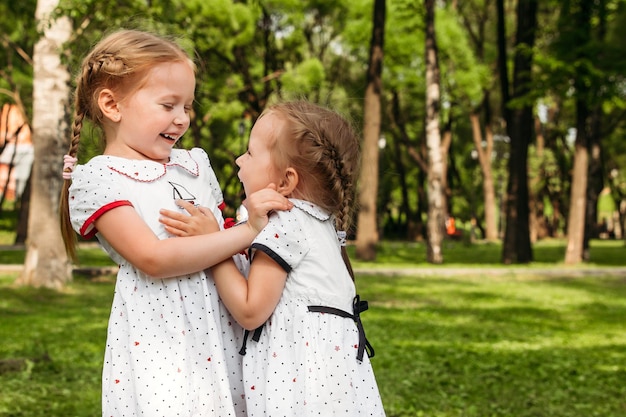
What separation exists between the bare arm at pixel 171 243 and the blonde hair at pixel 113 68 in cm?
28

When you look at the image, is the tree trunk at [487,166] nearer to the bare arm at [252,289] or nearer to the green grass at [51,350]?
the green grass at [51,350]

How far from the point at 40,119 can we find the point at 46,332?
4778 millimetres

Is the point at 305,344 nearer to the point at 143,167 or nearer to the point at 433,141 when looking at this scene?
the point at 143,167

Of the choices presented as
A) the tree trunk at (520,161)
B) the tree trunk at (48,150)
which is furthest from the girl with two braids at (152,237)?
the tree trunk at (520,161)

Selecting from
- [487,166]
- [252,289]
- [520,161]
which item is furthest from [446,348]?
[487,166]

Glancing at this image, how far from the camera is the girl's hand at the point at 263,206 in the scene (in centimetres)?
254

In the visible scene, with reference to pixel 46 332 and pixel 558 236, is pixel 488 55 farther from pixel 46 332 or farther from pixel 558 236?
pixel 46 332

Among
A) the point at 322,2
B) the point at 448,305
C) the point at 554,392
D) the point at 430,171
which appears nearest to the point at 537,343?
the point at 554,392

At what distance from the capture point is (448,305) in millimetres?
12648

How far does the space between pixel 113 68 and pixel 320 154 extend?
26.0 inches

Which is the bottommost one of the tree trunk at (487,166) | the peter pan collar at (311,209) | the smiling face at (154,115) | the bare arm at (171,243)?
the bare arm at (171,243)

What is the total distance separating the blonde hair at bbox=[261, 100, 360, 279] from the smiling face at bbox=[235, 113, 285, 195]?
17 mm

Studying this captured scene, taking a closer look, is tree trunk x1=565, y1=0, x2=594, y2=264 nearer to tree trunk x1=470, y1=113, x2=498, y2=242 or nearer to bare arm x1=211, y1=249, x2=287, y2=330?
tree trunk x1=470, y1=113, x2=498, y2=242

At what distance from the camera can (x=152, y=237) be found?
8.14 feet
